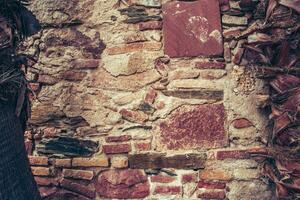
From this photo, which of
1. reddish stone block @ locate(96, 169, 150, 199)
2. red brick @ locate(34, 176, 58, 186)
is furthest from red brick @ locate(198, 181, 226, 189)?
red brick @ locate(34, 176, 58, 186)

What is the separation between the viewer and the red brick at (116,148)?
6.51ft

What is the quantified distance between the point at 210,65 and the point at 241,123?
36cm

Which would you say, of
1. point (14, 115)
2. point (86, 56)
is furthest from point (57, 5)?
point (14, 115)

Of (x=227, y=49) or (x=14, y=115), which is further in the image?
(x=227, y=49)

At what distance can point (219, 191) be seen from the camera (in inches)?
76.4

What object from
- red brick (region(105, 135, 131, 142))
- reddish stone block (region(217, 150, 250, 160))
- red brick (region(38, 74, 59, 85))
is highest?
red brick (region(38, 74, 59, 85))

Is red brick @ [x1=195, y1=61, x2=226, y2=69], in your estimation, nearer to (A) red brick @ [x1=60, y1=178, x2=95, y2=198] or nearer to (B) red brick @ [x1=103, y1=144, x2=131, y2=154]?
(B) red brick @ [x1=103, y1=144, x2=131, y2=154]

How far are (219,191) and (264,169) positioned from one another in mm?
270

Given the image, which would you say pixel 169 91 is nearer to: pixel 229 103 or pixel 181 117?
pixel 181 117

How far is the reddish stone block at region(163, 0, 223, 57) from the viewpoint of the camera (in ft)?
6.34

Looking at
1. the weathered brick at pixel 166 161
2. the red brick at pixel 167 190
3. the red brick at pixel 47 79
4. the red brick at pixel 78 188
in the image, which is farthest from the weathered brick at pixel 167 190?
the red brick at pixel 47 79

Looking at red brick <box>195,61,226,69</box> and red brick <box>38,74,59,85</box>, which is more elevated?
red brick <box>195,61,226,69</box>

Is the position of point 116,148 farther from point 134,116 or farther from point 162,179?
point 162,179

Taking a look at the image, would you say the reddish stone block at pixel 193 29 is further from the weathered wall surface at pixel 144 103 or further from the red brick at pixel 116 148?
the red brick at pixel 116 148
